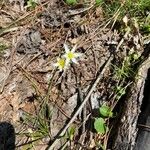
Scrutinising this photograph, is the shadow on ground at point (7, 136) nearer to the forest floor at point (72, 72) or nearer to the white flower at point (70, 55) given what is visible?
the forest floor at point (72, 72)

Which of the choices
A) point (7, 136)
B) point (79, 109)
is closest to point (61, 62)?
point (79, 109)

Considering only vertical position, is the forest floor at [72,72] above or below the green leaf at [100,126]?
above

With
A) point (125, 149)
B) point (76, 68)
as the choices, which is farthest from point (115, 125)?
point (76, 68)

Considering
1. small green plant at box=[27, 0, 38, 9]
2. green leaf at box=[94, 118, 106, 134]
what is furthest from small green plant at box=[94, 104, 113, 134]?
small green plant at box=[27, 0, 38, 9]

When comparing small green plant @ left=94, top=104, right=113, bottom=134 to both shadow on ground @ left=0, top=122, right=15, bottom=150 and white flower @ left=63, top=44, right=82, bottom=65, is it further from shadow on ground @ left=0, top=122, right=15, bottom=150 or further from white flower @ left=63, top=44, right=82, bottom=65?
shadow on ground @ left=0, top=122, right=15, bottom=150

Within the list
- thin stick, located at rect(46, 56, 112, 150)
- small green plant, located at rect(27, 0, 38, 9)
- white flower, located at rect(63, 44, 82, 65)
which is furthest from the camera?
small green plant, located at rect(27, 0, 38, 9)

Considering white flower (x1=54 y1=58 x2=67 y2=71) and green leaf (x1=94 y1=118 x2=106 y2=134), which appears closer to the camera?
green leaf (x1=94 y1=118 x2=106 y2=134)

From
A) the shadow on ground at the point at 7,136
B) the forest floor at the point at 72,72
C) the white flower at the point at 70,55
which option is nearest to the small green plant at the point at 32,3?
the forest floor at the point at 72,72

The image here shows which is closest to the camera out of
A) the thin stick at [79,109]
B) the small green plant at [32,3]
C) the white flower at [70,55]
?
the thin stick at [79,109]
